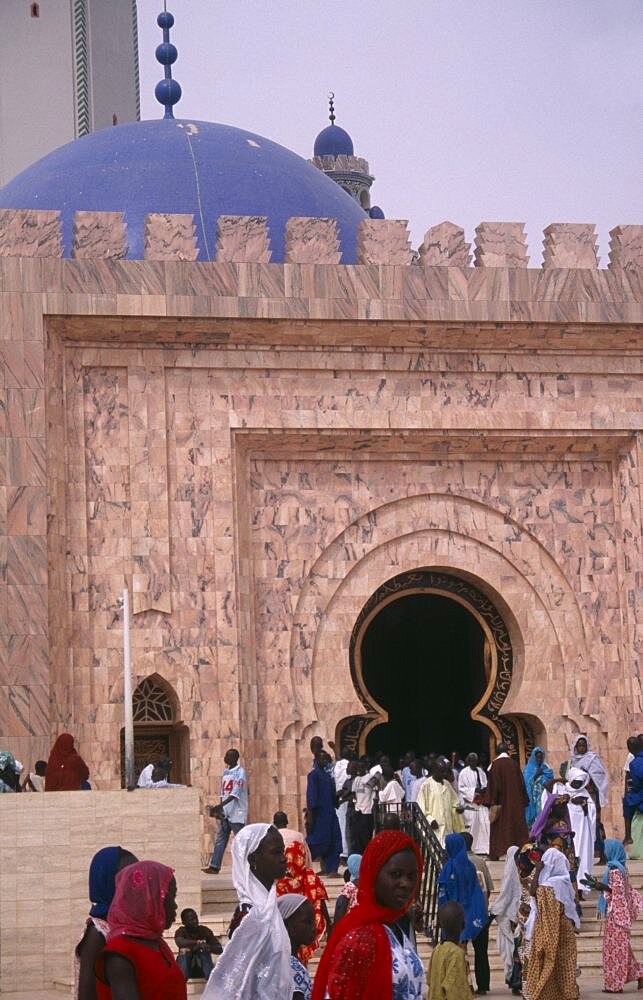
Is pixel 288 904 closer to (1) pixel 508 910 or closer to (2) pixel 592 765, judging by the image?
(1) pixel 508 910

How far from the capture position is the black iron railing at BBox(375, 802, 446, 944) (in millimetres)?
12859

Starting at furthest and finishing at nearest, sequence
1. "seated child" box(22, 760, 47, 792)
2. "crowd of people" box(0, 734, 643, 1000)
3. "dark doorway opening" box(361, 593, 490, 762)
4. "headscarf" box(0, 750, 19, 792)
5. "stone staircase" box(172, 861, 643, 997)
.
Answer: "dark doorway opening" box(361, 593, 490, 762) < "seated child" box(22, 760, 47, 792) < "headscarf" box(0, 750, 19, 792) < "stone staircase" box(172, 861, 643, 997) < "crowd of people" box(0, 734, 643, 1000)

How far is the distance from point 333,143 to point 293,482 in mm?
23635

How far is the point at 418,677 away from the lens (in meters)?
23.1

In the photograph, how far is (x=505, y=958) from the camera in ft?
38.5

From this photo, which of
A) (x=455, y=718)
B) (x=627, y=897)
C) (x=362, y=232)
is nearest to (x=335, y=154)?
(x=455, y=718)

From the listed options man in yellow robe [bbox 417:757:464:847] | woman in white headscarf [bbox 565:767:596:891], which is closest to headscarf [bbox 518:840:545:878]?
woman in white headscarf [bbox 565:767:596:891]

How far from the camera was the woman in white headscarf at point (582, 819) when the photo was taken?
14.0 m

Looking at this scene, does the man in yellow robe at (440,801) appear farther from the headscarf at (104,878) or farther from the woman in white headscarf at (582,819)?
the headscarf at (104,878)

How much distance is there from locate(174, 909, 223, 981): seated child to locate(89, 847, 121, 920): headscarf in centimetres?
415

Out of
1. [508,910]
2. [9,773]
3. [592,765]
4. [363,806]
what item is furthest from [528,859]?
[9,773]

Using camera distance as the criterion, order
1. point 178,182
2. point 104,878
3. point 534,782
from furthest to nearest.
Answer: point 178,182, point 534,782, point 104,878

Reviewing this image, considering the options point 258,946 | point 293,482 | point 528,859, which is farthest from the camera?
point 293,482

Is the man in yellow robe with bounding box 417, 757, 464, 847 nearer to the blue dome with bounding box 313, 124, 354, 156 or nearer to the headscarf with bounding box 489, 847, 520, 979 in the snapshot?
the headscarf with bounding box 489, 847, 520, 979
